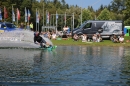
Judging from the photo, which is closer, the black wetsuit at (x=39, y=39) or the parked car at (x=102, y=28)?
the black wetsuit at (x=39, y=39)

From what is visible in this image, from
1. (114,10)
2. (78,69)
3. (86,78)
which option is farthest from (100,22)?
(114,10)

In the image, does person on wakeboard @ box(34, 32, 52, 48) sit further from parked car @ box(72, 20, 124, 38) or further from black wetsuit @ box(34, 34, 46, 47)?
parked car @ box(72, 20, 124, 38)

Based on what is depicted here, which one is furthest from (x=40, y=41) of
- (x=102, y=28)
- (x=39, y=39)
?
(x=102, y=28)

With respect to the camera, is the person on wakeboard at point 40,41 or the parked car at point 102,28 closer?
the person on wakeboard at point 40,41

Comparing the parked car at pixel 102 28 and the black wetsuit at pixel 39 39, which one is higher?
the parked car at pixel 102 28

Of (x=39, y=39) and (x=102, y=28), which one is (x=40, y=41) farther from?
(x=102, y=28)

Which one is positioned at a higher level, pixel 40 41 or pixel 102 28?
pixel 102 28

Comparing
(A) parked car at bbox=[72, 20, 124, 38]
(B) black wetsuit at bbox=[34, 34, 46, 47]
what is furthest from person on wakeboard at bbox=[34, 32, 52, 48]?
(A) parked car at bbox=[72, 20, 124, 38]

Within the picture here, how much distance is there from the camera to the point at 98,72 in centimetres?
1891

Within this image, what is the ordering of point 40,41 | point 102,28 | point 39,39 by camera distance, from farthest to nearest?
point 102,28
point 40,41
point 39,39

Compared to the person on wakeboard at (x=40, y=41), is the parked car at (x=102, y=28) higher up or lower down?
higher up

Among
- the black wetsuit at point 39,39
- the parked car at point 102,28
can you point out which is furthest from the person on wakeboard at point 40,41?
the parked car at point 102,28

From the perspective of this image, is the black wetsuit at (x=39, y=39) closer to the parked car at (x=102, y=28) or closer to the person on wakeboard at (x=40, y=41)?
the person on wakeboard at (x=40, y=41)

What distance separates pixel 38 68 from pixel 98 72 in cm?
327
